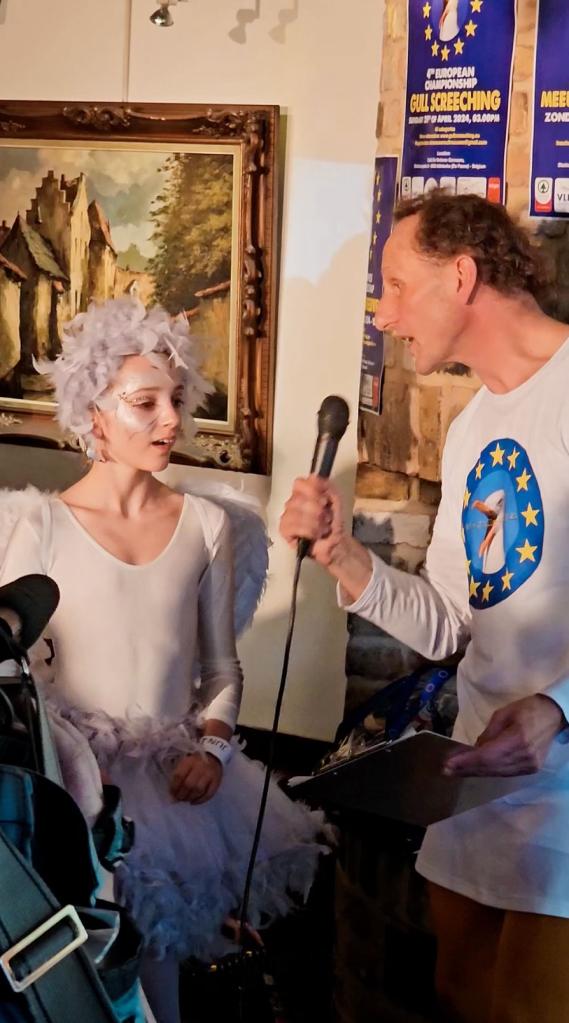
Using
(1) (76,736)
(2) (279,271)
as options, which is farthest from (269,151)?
(1) (76,736)

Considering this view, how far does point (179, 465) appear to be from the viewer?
390 cm

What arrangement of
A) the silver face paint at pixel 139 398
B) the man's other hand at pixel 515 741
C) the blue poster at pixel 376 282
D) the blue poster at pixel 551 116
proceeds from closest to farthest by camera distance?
the man's other hand at pixel 515 741
the silver face paint at pixel 139 398
the blue poster at pixel 551 116
the blue poster at pixel 376 282

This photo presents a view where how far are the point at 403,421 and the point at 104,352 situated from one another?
1.15 m

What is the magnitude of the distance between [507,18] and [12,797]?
237 centimetres

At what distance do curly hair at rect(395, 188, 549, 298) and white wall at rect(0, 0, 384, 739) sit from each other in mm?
1582

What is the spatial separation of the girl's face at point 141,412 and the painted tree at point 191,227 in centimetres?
166

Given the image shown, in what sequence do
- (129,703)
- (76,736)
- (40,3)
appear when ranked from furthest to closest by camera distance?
(40,3), (129,703), (76,736)

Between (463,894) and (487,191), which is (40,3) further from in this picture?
(463,894)

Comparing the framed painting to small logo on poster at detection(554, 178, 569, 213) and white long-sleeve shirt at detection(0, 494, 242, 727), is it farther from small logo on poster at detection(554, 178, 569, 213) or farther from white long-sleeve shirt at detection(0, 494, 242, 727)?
white long-sleeve shirt at detection(0, 494, 242, 727)

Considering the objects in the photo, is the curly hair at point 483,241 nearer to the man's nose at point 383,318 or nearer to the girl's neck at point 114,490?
the man's nose at point 383,318

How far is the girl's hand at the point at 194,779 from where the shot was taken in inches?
78.2

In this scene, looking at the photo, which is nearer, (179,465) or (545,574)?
(545,574)

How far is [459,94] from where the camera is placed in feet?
9.14

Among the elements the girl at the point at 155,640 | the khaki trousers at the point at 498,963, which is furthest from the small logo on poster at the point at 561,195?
the khaki trousers at the point at 498,963
